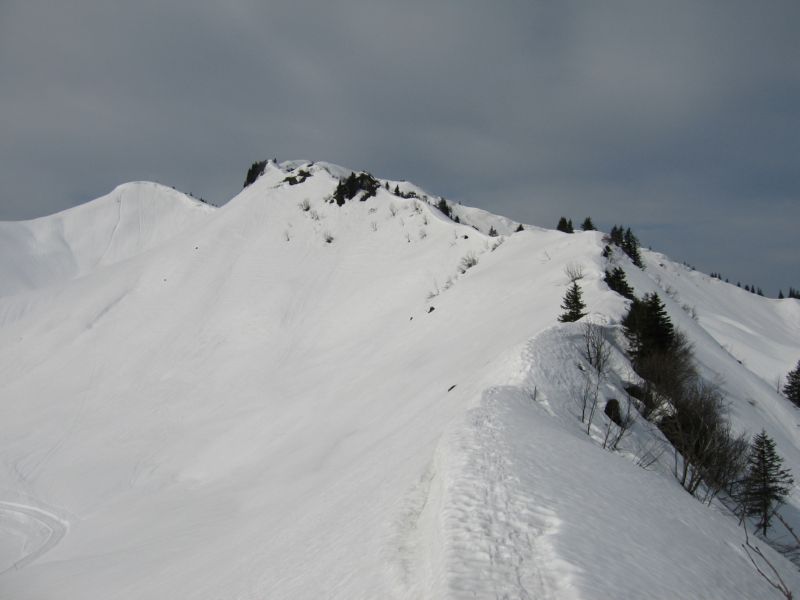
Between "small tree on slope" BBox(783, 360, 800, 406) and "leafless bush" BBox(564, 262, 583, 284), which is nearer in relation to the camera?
"leafless bush" BBox(564, 262, 583, 284)

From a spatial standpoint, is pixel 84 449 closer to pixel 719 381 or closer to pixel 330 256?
pixel 330 256

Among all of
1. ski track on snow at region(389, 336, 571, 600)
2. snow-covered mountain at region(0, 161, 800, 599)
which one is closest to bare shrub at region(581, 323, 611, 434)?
snow-covered mountain at region(0, 161, 800, 599)

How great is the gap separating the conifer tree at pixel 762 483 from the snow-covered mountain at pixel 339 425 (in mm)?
1361

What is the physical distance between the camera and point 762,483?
40.3 ft

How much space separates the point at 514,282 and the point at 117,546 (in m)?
19.8

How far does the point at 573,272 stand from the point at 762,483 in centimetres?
1103

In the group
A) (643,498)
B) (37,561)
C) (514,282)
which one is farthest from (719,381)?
(37,561)

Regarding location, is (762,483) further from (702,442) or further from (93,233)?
(93,233)

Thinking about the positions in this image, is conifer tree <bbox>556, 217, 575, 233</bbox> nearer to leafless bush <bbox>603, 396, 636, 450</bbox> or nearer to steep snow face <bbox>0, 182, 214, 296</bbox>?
leafless bush <bbox>603, 396, 636, 450</bbox>

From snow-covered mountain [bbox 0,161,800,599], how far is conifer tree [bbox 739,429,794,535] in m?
1.36

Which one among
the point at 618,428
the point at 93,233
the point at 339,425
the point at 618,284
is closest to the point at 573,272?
the point at 618,284

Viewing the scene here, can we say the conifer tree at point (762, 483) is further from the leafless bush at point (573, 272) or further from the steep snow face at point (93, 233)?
the steep snow face at point (93, 233)

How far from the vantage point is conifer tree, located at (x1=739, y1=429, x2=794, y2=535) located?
451 inches

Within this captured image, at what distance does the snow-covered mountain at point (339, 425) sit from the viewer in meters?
4.98
